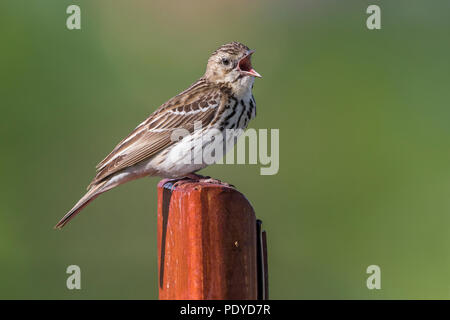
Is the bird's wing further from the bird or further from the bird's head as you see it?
the bird's head

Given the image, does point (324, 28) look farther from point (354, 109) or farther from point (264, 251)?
point (264, 251)

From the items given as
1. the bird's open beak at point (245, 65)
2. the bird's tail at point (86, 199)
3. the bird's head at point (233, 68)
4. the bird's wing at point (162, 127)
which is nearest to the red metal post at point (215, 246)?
the bird's tail at point (86, 199)

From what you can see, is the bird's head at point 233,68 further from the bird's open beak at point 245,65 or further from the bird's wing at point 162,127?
the bird's wing at point 162,127

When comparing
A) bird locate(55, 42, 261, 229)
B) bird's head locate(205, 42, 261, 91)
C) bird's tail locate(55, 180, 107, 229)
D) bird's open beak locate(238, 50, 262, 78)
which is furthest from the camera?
bird's open beak locate(238, 50, 262, 78)

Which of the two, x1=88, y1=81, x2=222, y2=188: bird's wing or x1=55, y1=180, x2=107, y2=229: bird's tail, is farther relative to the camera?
x1=88, y1=81, x2=222, y2=188: bird's wing

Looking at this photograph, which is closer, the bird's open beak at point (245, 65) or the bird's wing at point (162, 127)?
the bird's wing at point (162, 127)

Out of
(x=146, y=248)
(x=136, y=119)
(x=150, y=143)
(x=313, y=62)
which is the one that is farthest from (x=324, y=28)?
(x=150, y=143)

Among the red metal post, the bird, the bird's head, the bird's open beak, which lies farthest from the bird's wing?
the red metal post

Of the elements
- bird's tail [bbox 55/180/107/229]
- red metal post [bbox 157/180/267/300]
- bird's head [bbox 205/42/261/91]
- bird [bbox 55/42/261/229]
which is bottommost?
red metal post [bbox 157/180/267/300]

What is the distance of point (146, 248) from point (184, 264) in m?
7.84

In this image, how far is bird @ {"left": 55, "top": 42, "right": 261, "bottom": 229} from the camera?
318 inches

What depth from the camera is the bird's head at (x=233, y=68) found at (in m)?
8.68

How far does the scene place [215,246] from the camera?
528 cm

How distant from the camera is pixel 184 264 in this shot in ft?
17.5
